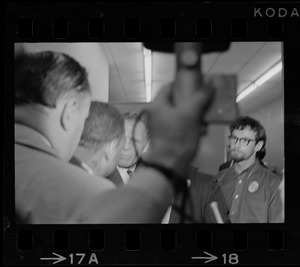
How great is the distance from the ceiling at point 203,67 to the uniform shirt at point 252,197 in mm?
301

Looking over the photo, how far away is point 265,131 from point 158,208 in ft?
1.81

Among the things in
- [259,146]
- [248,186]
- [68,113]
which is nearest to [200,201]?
[248,186]

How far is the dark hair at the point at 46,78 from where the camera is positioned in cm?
217

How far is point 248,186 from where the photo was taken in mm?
2209

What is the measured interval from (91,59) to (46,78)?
0.20m

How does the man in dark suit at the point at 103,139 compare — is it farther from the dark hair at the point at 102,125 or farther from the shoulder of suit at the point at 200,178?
the shoulder of suit at the point at 200,178

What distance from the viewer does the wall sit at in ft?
7.16
